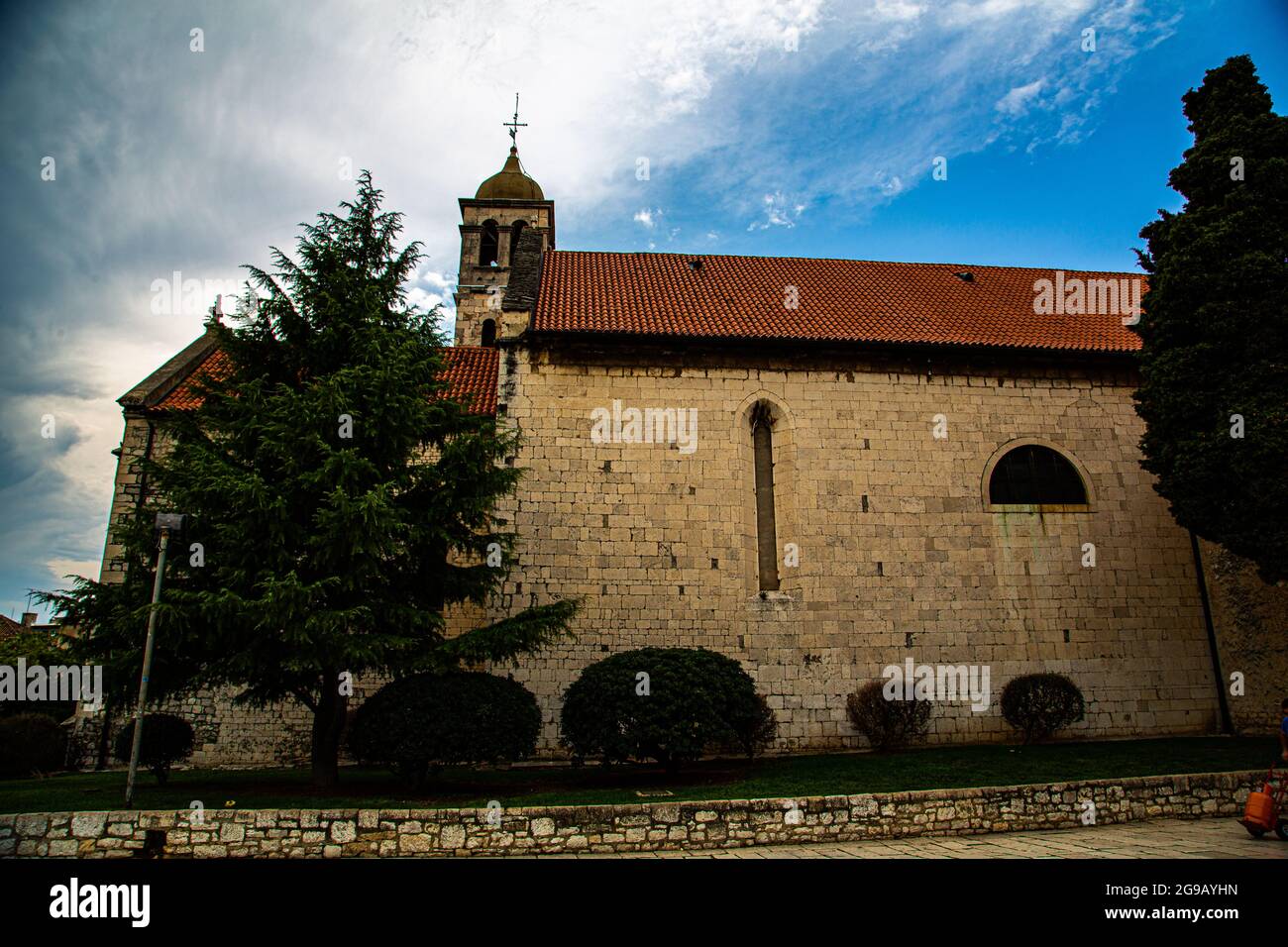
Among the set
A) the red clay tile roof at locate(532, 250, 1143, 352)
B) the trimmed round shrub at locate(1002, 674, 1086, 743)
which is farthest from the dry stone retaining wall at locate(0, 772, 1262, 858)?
the red clay tile roof at locate(532, 250, 1143, 352)

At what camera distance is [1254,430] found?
10.9m

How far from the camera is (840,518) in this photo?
14.7 m

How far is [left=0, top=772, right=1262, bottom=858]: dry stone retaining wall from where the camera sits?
7125 mm

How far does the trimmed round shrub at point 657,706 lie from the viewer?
9.66 m

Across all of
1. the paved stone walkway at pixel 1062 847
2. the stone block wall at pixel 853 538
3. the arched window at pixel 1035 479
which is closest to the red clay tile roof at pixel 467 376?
the stone block wall at pixel 853 538

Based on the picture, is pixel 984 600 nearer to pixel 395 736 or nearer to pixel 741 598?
pixel 741 598

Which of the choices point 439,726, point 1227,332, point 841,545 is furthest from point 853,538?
point 439,726

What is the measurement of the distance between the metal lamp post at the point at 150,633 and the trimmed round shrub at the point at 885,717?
37.9 feet

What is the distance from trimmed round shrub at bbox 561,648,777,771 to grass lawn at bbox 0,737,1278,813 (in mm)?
584

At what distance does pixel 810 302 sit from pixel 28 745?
19233 mm

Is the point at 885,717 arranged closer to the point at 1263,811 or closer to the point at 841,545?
the point at 841,545

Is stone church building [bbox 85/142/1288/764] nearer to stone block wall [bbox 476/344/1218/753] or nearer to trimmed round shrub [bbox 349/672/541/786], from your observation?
stone block wall [bbox 476/344/1218/753]
